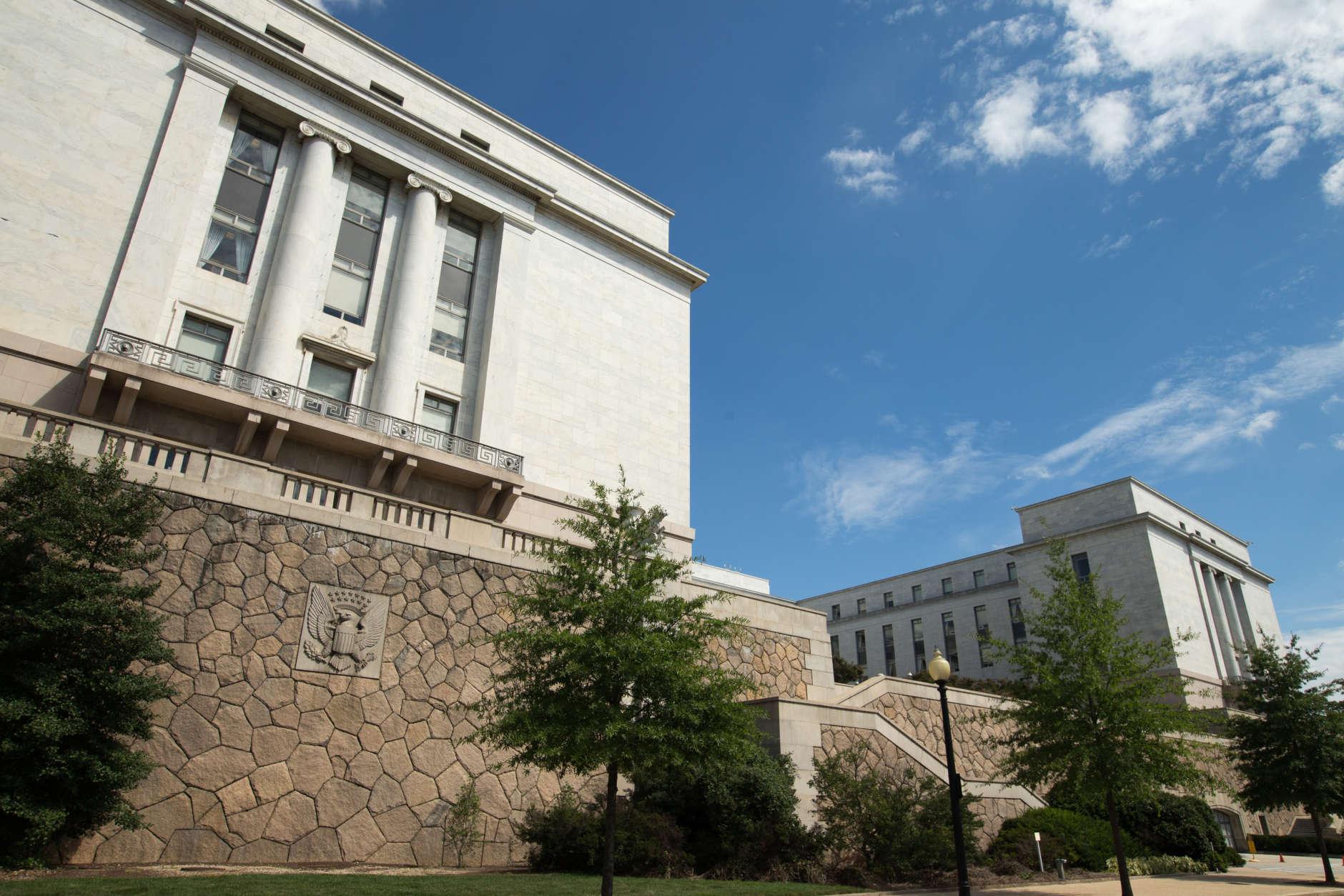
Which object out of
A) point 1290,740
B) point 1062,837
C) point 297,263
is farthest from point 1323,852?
point 297,263

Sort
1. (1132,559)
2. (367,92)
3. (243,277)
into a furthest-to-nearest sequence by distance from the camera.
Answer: (1132,559)
(367,92)
(243,277)

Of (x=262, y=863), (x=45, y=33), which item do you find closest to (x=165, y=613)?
(x=262, y=863)

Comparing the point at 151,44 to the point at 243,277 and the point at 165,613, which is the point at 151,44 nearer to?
the point at 243,277

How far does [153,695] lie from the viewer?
38.5 feet

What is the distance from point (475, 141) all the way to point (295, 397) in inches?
582

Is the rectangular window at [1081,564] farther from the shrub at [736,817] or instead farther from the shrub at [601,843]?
the shrub at [601,843]

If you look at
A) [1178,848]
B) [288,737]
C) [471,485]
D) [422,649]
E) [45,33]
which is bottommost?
[1178,848]

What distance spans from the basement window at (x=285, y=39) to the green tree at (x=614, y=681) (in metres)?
24.2

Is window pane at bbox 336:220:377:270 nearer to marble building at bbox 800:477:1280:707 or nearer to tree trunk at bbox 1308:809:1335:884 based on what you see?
tree trunk at bbox 1308:809:1335:884

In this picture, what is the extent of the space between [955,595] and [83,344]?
69301mm

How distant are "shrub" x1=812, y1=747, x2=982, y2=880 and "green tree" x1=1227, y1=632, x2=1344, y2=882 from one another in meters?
14.6

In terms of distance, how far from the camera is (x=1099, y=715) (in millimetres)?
16719

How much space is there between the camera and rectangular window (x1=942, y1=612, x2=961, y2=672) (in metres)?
71.3

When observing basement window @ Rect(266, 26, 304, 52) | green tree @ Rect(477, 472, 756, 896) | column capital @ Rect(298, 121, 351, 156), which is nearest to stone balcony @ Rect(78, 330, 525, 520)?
green tree @ Rect(477, 472, 756, 896)
